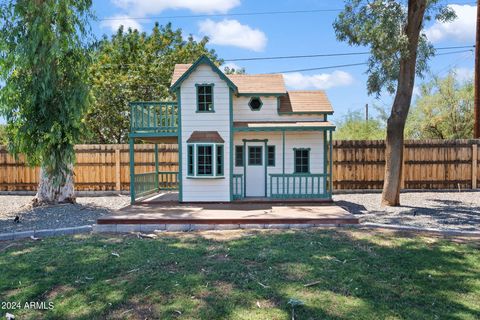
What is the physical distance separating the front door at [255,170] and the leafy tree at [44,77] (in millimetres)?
5287

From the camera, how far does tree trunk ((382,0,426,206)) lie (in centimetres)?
1057

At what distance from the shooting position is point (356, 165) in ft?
49.8

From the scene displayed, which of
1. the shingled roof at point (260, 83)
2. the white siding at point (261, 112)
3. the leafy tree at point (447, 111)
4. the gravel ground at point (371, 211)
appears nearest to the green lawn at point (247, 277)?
the gravel ground at point (371, 211)

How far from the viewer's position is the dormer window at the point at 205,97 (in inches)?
452

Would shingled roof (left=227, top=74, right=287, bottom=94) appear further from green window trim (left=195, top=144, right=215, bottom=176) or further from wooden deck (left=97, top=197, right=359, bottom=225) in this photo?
wooden deck (left=97, top=197, right=359, bottom=225)

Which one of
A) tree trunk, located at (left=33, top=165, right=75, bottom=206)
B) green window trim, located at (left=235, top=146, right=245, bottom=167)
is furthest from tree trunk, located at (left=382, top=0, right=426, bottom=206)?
tree trunk, located at (left=33, top=165, right=75, bottom=206)

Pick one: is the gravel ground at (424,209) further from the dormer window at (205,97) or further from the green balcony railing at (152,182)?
the green balcony railing at (152,182)

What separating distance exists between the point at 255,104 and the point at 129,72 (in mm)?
10450

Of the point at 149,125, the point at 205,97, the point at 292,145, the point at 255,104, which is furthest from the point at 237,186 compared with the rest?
the point at 149,125

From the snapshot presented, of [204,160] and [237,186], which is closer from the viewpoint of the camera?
[204,160]

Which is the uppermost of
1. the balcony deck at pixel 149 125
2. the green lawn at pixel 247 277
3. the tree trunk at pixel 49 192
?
the balcony deck at pixel 149 125

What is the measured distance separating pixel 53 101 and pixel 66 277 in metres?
6.36

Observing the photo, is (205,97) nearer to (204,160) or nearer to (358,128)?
(204,160)

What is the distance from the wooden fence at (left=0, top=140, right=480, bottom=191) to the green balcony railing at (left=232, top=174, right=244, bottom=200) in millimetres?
4276
